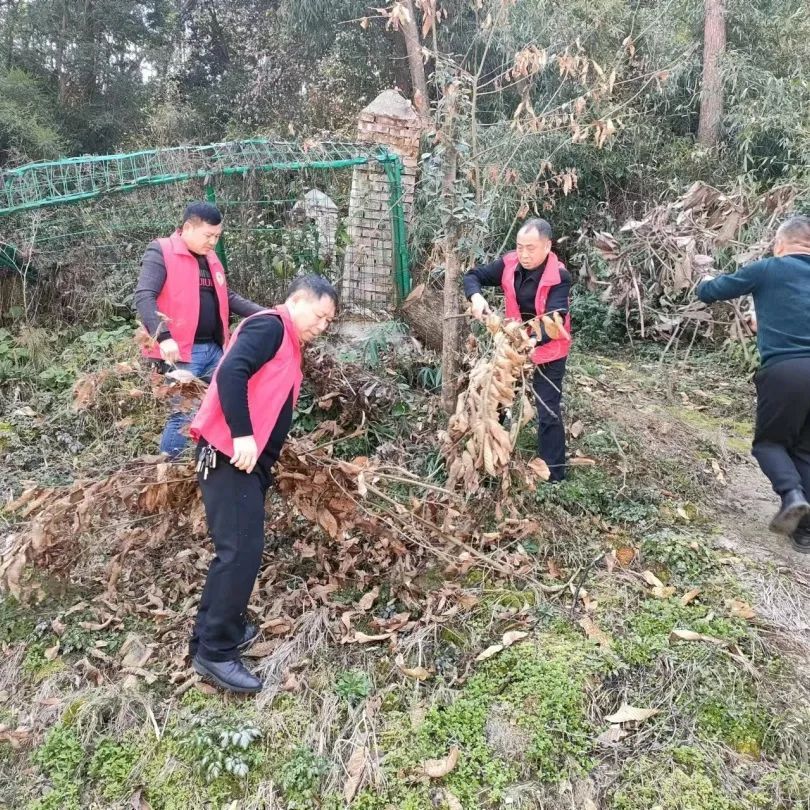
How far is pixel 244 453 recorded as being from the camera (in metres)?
2.28

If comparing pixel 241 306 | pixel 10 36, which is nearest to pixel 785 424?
pixel 241 306

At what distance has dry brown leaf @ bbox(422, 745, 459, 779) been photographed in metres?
2.23

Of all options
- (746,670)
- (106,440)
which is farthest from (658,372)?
(106,440)

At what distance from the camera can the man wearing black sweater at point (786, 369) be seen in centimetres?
297

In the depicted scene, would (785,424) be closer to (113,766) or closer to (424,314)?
(424,314)

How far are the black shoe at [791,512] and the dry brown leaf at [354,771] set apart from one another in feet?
6.89

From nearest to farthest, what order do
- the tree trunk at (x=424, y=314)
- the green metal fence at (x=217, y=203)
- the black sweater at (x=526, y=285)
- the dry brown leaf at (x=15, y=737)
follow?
the dry brown leaf at (x=15, y=737) < the black sweater at (x=526, y=285) < the tree trunk at (x=424, y=314) < the green metal fence at (x=217, y=203)

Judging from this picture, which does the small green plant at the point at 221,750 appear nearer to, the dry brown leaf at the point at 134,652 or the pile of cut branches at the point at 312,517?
the dry brown leaf at the point at 134,652

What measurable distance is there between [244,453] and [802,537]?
2.68 m

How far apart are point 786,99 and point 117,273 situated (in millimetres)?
7095

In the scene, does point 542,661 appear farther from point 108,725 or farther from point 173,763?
point 108,725

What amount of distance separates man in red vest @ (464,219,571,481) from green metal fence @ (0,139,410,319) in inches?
82.0

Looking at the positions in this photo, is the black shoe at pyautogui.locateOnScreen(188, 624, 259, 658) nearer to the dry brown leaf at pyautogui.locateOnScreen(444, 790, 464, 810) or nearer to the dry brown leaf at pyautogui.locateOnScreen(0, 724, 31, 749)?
the dry brown leaf at pyautogui.locateOnScreen(0, 724, 31, 749)

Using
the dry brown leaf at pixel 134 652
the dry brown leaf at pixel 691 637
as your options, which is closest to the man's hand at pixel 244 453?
the dry brown leaf at pixel 134 652
